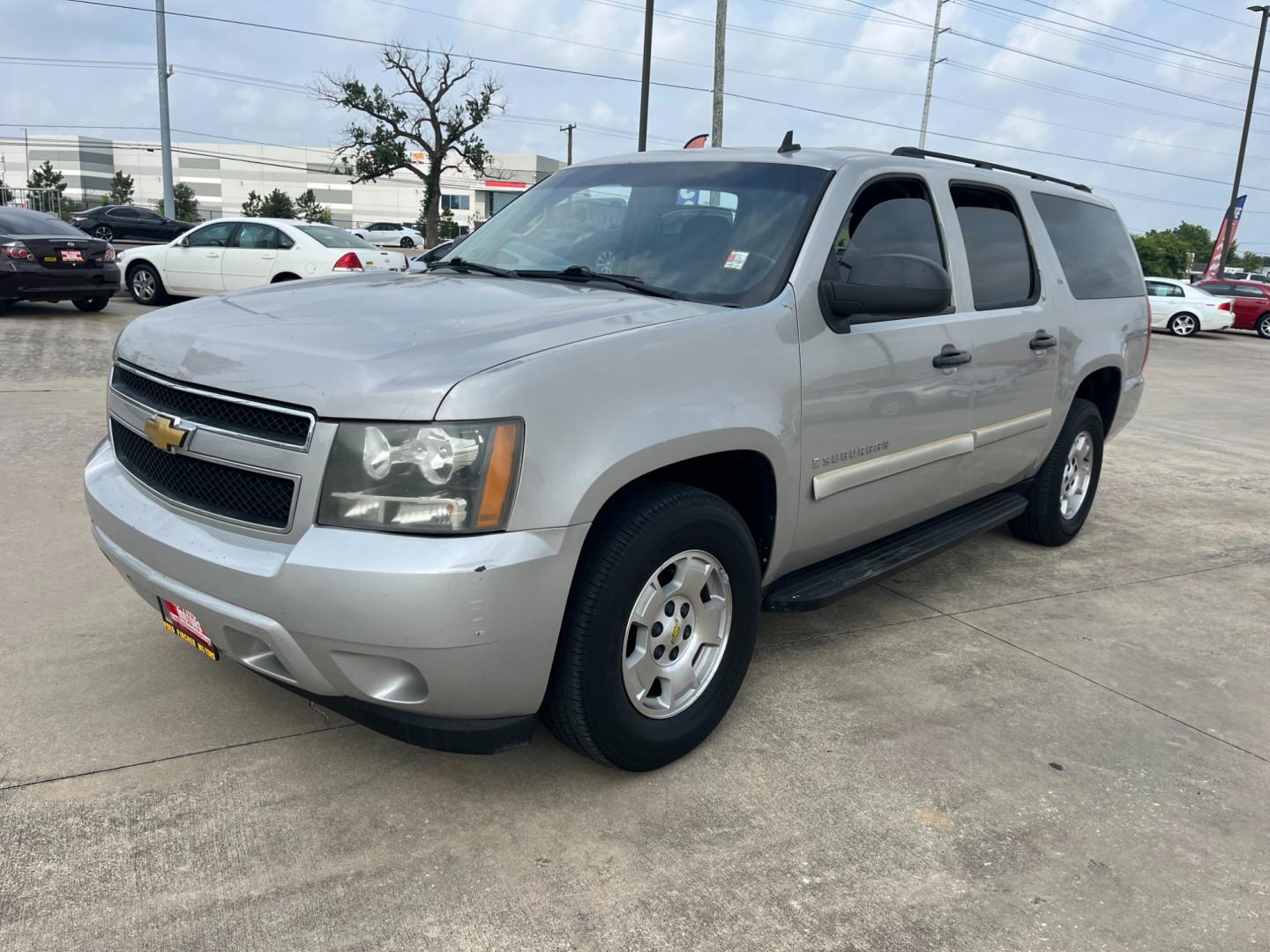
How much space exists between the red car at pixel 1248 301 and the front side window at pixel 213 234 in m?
23.0

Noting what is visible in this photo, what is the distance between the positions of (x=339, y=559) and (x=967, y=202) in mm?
3125

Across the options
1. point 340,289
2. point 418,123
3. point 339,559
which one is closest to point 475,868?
point 339,559

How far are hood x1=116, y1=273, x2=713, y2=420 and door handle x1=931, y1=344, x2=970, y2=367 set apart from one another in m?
1.14

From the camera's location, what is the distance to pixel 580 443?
242 centimetres

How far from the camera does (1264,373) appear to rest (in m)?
16.1

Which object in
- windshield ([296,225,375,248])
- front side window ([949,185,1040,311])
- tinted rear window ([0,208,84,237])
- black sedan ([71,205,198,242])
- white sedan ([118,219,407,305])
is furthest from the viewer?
black sedan ([71,205,198,242])

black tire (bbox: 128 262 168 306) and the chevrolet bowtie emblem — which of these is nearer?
the chevrolet bowtie emblem

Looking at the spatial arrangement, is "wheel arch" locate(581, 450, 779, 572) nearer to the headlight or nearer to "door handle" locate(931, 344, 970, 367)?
the headlight

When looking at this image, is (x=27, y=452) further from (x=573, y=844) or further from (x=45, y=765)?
(x=573, y=844)

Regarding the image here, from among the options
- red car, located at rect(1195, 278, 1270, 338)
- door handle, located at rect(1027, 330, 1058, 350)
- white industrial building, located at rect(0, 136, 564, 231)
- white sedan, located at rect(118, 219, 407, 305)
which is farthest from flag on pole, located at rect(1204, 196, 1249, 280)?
white industrial building, located at rect(0, 136, 564, 231)

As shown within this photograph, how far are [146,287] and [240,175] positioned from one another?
110461 mm

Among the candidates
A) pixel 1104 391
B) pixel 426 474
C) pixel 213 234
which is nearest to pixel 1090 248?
pixel 1104 391

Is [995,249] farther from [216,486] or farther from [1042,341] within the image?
[216,486]

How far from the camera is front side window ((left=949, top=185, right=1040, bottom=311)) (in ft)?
13.4
